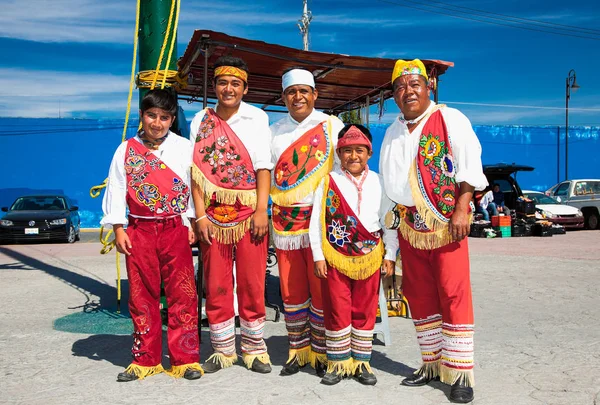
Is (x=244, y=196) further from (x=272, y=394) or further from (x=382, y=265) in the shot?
(x=272, y=394)

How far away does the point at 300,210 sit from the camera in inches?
145

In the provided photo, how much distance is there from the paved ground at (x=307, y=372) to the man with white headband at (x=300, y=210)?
252 millimetres

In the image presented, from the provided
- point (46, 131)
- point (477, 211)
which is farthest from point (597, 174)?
point (46, 131)

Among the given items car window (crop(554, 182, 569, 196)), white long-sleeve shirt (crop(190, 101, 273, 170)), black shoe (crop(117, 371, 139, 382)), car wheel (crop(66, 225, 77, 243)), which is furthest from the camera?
car window (crop(554, 182, 569, 196))

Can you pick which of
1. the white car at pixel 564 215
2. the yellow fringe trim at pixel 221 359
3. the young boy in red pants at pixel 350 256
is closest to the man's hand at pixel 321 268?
the young boy in red pants at pixel 350 256

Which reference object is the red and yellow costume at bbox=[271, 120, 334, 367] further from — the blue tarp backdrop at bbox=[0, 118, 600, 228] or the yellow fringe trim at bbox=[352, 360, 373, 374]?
the blue tarp backdrop at bbox=[0, 118, 600, 228]

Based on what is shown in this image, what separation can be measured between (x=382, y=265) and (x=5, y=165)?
20576 mm

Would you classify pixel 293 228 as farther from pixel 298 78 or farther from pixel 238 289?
pixel 298 78

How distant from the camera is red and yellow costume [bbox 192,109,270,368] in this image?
3.70 m

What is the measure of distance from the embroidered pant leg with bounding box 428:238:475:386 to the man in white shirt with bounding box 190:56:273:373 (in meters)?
1.20

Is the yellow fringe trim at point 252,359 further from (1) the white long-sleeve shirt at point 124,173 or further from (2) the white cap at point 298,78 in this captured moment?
(2) the white cap at point 298,78

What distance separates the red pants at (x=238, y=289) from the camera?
12.2 ft

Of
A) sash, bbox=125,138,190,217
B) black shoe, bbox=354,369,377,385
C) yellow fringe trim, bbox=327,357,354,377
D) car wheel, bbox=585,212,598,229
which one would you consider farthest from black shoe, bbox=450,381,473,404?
car wheel, bbox=585,212,598,229

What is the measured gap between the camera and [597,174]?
27.0m
